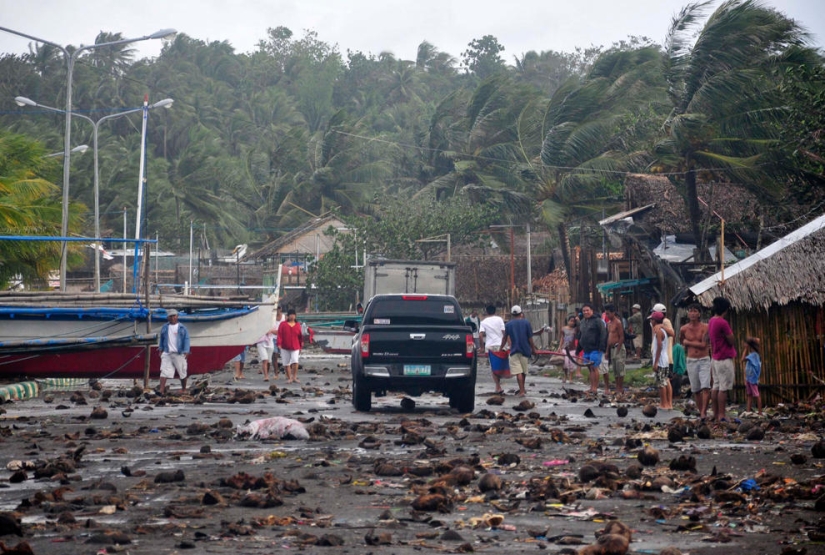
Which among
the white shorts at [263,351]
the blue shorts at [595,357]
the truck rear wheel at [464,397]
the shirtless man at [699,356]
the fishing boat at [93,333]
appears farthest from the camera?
the white shorts at [263,351]

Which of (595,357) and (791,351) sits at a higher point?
(791,351)

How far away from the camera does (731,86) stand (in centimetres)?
2852

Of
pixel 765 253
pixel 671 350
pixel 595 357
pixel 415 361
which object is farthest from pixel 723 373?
pixel 595 357

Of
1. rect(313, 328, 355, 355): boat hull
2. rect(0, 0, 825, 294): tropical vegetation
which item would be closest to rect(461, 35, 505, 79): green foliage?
rect(0, 0, 825, 294): tropical vegetation

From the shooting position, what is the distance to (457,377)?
17688mm

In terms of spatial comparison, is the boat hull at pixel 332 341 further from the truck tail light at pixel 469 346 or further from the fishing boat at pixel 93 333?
the truck tail light at pixel 469 346

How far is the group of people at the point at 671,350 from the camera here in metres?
15.1

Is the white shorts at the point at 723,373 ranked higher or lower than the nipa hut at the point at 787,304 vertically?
lower

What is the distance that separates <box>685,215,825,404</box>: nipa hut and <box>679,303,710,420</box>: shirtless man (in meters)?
3.43

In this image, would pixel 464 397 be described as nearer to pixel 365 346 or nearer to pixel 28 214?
pixel 365 346

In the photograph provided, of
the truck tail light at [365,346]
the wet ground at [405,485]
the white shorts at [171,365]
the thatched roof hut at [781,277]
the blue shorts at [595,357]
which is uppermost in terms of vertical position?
the thatched roof hut at [781,277]

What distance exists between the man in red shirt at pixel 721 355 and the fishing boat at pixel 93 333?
1067 centimetres

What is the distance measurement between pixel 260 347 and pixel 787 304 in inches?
537

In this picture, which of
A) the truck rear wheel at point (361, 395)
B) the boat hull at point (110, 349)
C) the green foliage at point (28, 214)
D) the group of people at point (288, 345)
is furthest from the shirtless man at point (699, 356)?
the green foliage at point (28, 214)
